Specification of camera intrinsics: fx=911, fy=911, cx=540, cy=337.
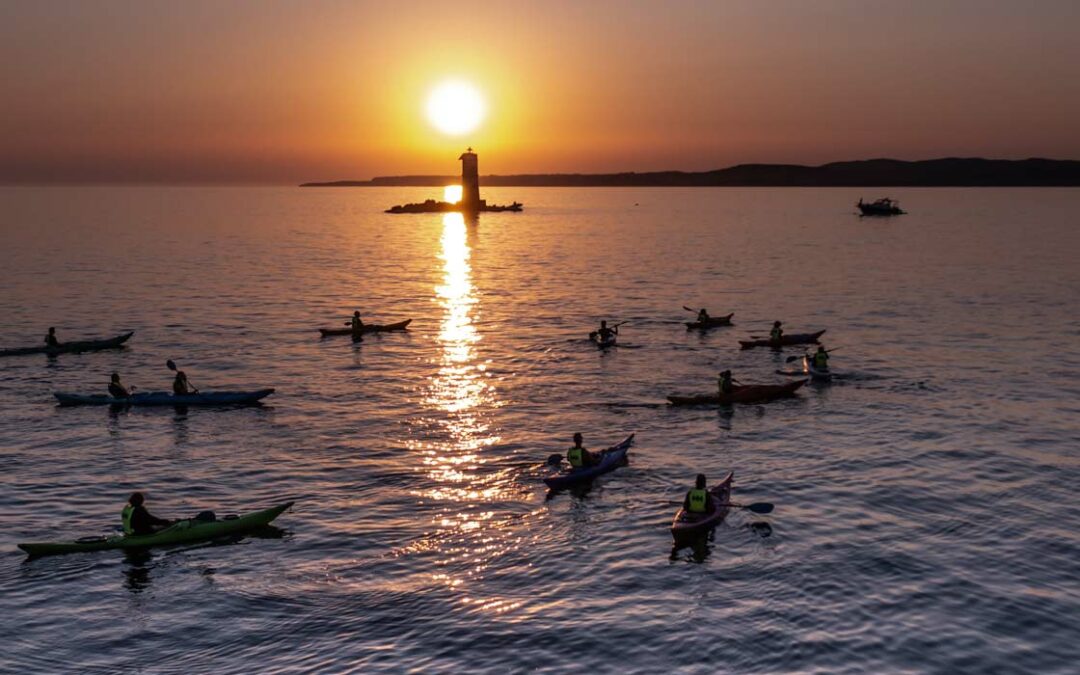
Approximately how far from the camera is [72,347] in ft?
171

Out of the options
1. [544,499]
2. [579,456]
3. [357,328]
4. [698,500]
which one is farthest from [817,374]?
[357,328]

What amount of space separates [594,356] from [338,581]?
3067cm

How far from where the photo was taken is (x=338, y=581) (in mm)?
22094

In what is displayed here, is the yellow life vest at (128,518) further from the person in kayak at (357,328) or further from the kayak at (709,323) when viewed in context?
the kayak at (709,323)

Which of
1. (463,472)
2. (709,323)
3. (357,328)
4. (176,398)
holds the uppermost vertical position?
(357,328)

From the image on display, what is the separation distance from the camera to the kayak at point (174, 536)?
23.4 metres

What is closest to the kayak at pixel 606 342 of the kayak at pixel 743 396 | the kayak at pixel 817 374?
the kayak at pixel 817 374

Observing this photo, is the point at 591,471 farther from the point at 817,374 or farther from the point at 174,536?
the point at 817,374

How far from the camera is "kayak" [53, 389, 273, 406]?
39.3m

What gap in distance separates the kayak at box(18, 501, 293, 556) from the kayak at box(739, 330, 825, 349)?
108ft

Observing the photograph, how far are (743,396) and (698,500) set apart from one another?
49.5 feet

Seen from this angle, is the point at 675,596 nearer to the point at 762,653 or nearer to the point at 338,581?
the point at 762,653

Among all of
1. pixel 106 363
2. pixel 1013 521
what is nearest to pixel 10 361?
pixel 106 363

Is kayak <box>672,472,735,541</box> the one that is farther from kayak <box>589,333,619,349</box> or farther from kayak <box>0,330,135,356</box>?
kayak <box>0,330,135,356</box>
